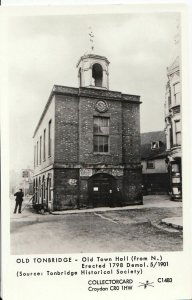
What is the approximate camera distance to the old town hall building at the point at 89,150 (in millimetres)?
8398

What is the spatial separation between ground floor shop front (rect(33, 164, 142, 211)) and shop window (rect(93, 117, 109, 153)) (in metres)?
0.55

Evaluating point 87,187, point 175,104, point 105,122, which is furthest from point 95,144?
point 175,104

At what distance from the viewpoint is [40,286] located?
16.6 feet

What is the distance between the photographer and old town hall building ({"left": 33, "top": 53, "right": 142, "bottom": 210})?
8398mm

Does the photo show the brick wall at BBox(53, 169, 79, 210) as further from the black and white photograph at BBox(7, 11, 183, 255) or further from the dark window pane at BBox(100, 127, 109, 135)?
the dark window pane at BBox(100, 127, 109, 135)

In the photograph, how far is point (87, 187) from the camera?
346 inches

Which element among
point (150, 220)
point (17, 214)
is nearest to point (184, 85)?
point (150, 220)

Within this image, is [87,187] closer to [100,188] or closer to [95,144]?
[100,188]

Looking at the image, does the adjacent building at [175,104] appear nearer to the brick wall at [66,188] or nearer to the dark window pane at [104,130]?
the dark window pane at [104,130]

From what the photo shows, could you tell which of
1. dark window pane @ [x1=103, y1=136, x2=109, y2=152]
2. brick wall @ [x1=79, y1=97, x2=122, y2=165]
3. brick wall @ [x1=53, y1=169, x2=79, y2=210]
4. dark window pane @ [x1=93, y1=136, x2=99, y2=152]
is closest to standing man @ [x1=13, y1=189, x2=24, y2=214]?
brick wall @ [x1=53, y1=169, x2=79, y2=210]

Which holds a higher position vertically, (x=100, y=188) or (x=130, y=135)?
(x=130, y=135)

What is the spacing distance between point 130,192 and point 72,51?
4370mm

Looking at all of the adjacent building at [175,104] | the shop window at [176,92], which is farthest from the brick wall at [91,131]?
the shop window at [176,92]

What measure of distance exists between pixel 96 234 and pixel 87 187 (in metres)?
2.99
